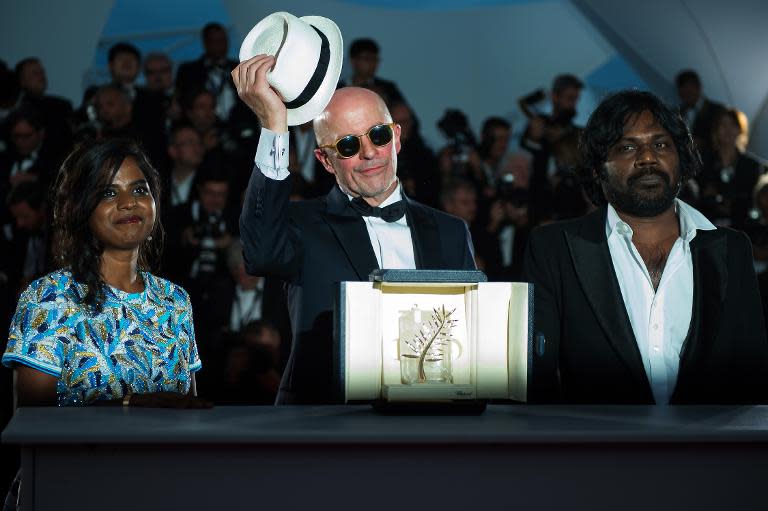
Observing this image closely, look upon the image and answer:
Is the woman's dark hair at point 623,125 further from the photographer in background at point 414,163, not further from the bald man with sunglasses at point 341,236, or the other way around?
the photographer in background at point 414,163

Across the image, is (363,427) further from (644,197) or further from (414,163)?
(414,163)

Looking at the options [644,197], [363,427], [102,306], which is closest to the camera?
[363,427]

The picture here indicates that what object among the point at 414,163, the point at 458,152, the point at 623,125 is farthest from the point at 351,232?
the point at 458,152

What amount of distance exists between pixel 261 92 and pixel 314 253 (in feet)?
1.79

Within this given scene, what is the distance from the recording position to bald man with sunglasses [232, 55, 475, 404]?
2.93 meters

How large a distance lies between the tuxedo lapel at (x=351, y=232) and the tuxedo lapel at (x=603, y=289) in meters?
0.54

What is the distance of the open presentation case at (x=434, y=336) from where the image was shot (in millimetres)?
2305

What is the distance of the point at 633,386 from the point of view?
108 inches

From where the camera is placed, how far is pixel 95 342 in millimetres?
2691

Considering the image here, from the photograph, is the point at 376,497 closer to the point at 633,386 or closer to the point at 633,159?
the point at 633,386

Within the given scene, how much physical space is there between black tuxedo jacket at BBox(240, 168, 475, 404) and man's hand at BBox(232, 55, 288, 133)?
16 centimetres

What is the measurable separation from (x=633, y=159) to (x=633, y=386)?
0.64 metres

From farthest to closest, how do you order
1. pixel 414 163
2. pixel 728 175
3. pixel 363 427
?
pixel 728 175, pixel 414 163, pixel 363 427

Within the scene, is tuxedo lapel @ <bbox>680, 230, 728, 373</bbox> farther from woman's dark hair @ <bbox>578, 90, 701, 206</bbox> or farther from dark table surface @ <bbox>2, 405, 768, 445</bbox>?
dark table surface @ <bbox>2, 405, 768, 445</bbox>
